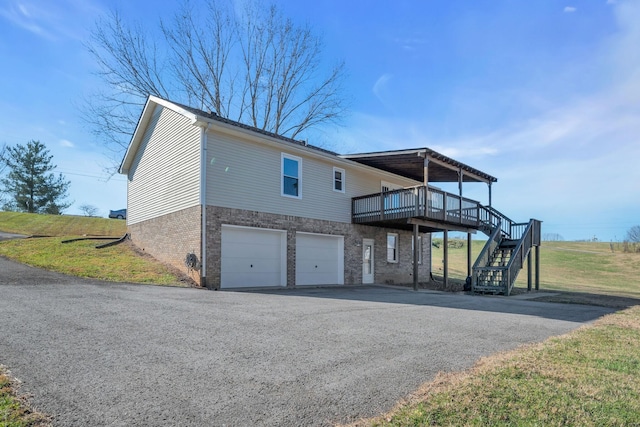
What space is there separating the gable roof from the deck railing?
53.4 inches

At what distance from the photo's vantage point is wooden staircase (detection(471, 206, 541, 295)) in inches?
594

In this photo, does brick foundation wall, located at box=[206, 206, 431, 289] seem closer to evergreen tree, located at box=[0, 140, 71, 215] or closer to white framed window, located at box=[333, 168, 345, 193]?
white framed window, located at box=[333, 168, 345, 193]

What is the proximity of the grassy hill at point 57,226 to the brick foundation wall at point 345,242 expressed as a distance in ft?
54.7

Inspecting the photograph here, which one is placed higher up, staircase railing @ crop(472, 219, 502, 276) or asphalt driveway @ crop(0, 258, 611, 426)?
staircase railing @ crop(472, 219, 502, 276)

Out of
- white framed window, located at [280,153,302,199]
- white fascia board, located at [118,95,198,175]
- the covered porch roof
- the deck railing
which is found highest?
white fascia board, located at [118,95,198,175]

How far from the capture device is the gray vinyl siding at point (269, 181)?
1274cm

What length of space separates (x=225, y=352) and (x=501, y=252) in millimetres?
15730

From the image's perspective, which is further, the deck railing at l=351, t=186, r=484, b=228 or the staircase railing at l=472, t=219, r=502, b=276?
the staircase railing at l=472, t=219, r=502, b=276

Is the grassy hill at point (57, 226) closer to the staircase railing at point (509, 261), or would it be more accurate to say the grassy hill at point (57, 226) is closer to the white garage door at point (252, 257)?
the white garage door at point (252, 257)

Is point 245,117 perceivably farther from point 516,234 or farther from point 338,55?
point 516,234

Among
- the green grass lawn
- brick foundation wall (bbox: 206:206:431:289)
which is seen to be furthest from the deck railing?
the green grass lawn

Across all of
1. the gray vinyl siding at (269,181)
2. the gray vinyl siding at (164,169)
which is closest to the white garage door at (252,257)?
the gray vinyl siding at (269,181)

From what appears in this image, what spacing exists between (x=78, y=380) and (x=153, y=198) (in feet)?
44.3

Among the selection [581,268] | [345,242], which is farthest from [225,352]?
[581,268]
